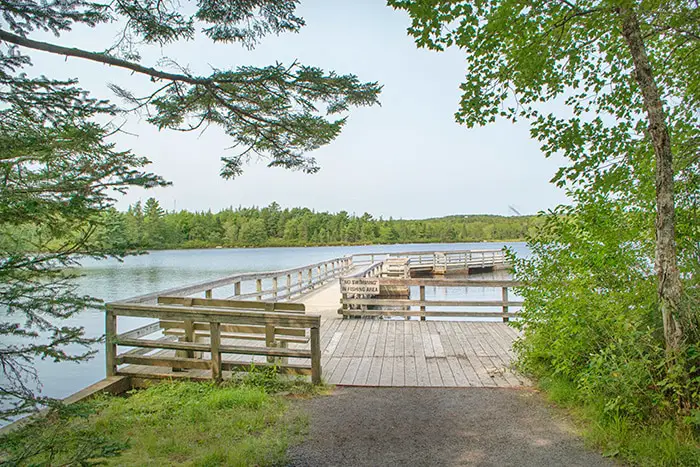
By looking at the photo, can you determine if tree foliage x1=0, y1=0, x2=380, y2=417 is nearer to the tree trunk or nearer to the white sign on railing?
the tree trunk

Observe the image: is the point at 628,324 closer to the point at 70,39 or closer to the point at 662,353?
the point at 662,353

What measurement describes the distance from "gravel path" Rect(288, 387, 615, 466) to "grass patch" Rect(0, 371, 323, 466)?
0.89ft

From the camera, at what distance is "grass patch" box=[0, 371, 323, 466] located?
10.5ft

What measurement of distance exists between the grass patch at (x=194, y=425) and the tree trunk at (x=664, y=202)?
10.1 ft

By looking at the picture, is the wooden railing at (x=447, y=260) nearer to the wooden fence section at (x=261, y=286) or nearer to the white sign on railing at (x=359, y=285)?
the wooden fence section at (x=261, y=286)

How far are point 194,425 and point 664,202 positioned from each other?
4284 mm

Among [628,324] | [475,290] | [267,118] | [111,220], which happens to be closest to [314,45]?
[267,118]

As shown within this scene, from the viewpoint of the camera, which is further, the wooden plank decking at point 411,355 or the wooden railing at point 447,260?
the wooden railing at point 447,260

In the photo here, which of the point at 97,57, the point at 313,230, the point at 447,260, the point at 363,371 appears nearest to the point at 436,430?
the point at 363,371

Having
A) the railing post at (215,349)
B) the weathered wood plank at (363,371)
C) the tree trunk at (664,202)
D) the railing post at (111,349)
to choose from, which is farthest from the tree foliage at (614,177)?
the railing post at (111,349)

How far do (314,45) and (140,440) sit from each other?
15.8ft

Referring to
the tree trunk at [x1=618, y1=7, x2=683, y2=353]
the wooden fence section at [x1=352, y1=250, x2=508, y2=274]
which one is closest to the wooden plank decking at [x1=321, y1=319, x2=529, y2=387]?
the tree trunk at [x1=618, y1=7, x2=683, y2=353]

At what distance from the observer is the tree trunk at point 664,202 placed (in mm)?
3396

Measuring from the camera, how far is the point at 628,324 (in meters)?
3.70
